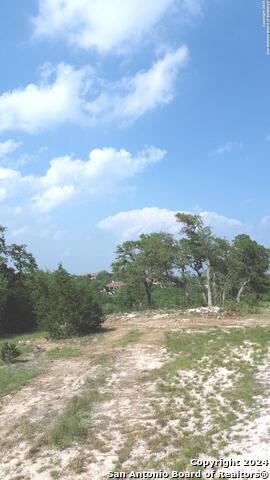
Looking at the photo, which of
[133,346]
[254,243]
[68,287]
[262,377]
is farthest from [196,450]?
[254,243]

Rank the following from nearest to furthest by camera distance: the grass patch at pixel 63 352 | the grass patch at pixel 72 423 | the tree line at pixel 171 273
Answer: the grass patch at pixel 72 423 < the grass patch at pixel 63 352 < the tree line at pixel 171 273

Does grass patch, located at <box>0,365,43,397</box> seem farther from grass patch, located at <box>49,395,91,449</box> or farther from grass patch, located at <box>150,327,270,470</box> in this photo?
grass patch, located at <box>150,327,270,470</box>

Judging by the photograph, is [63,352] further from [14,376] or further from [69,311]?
[69,311]

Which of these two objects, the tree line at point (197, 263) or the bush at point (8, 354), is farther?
the tree line at point (197, 263)

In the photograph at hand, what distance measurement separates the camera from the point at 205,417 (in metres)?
9.56

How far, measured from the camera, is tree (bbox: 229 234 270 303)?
4819 cm

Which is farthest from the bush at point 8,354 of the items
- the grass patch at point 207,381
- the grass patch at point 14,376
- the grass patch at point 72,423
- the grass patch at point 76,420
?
the grass patch at point 72,423

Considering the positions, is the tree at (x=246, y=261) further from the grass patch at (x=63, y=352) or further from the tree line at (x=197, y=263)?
the grass patch at (x=63, y=352)

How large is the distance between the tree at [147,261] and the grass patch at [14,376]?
3078 cm

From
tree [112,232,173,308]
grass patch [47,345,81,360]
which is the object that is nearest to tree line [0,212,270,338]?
tree [112,232,173,308]

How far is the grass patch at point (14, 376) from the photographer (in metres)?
13.0

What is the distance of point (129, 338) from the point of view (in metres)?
17.3

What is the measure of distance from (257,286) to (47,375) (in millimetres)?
40902

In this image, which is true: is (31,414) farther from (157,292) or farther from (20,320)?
(157,292)
